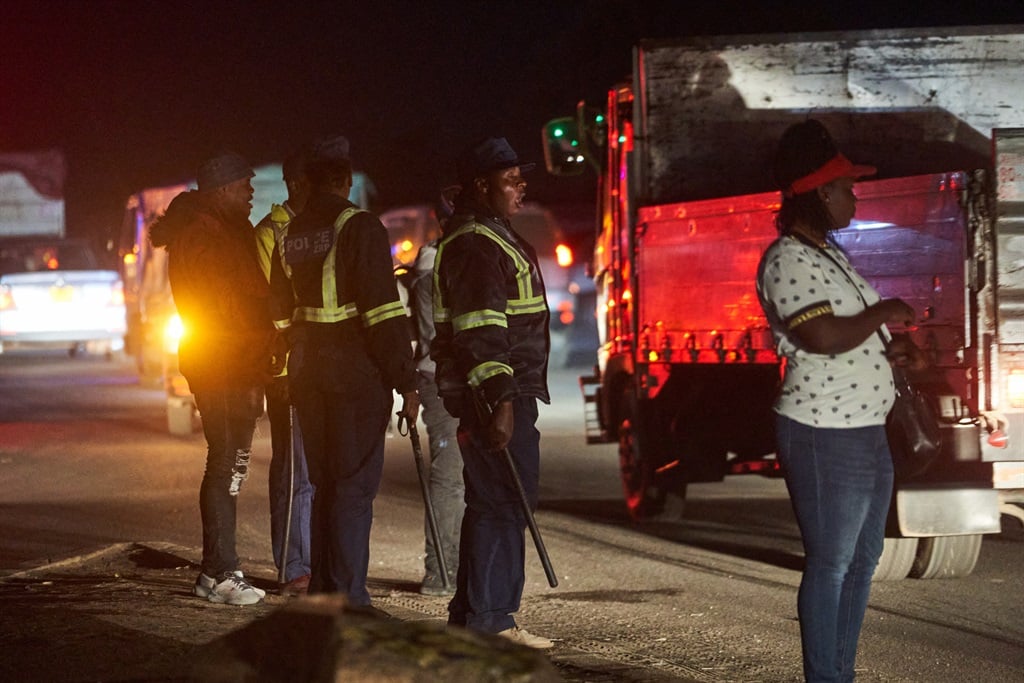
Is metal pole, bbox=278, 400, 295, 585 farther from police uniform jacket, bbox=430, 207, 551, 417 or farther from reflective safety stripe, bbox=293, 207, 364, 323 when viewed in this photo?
police uniform jacket, bbox=430, 207, 551, 417

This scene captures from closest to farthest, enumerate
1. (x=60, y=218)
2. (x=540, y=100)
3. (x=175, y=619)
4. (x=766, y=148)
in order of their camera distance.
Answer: (x=175, y=619), (x=766, y=148), (x=540, y=100), (x=60, y=218)

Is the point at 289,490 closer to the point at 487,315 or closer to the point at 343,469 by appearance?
the point at 343,469

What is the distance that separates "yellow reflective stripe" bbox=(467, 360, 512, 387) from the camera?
555 cm

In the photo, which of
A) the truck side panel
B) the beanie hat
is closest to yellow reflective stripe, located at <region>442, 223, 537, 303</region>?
the beanie hat

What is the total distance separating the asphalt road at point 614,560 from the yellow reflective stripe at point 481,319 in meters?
1.28

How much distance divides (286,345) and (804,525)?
250 centimetres

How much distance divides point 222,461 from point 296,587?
68 cm

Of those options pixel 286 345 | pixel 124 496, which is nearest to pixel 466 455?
pixel 286 345

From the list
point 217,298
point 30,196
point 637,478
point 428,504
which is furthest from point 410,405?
point 30,196

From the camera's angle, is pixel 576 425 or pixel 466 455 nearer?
pixel 466 455

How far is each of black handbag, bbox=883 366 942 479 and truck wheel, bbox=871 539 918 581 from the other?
3134 millimetres

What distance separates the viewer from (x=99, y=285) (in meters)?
27.5

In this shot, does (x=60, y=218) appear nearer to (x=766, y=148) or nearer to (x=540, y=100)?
(x=540, y=100)

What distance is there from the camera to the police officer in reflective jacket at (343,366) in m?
6.08
